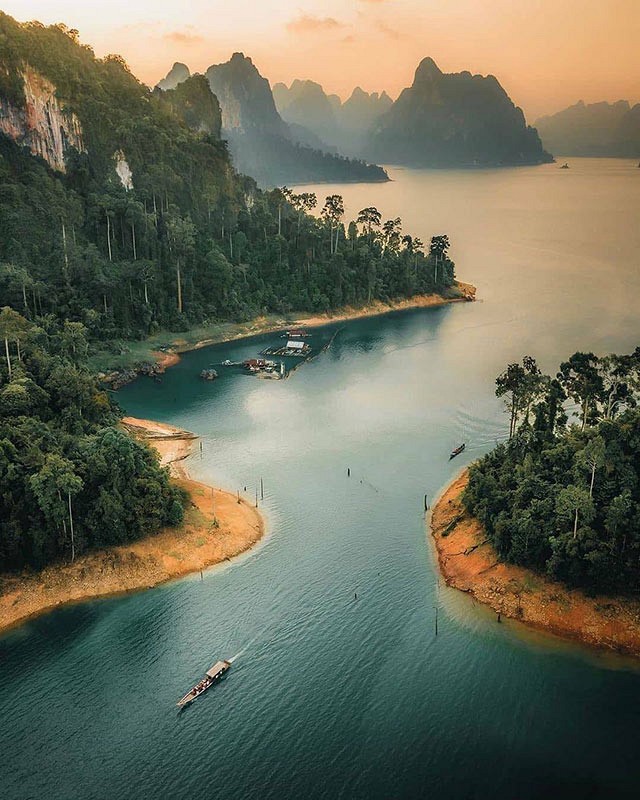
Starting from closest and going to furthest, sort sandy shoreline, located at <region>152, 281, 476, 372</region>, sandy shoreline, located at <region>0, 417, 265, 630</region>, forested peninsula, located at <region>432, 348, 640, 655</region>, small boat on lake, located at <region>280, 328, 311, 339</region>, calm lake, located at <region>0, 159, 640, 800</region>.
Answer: calm lake, located at <region>0, 159, 640, 800</region> < forested peninsula, located at <region>432, 348, 640, 655</region> < sandy shoreline, located at <region>0, 417, 265, 630</region> < sandy shoreline, located at <region>152, 281, 476, 372</region> < small boat on lake, located at <region>280, 328, 311, 339</region>

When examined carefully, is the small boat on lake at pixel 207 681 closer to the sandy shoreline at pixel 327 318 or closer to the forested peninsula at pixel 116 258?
the forested peninsula at pixel 116 258

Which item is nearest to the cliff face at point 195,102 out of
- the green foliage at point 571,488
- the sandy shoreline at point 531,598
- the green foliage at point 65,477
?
the green foliage at point 65,477

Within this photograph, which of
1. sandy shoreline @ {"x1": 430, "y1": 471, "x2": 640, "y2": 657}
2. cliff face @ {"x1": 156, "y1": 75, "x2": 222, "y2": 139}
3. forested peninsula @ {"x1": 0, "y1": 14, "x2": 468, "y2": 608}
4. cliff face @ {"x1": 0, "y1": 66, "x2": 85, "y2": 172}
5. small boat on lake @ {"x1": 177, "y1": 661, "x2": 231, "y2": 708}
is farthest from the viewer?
cliff face @ {"x1": 156, "y1": 75, "x2": 222, "y2": 139}

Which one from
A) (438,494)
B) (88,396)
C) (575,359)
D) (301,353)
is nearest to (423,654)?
(438,494)

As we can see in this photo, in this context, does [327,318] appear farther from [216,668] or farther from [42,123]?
[216,668]

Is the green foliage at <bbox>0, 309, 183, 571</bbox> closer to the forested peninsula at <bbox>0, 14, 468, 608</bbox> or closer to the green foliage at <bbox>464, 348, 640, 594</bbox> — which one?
the forested peninsula at <bbox>0, 14, 468, 608</bbox>

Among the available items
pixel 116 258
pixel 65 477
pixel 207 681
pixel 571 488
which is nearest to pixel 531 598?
pixel 571 488

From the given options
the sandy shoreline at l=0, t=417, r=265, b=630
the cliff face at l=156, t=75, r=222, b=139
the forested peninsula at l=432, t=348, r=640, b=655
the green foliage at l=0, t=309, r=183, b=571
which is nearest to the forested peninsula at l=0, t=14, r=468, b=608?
the green foliage at l=0, t=309, r=183, b=571
